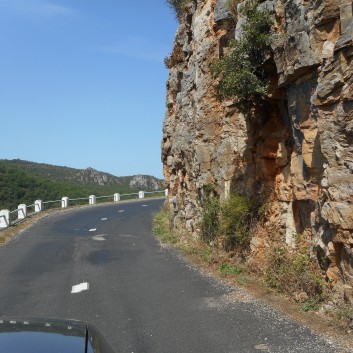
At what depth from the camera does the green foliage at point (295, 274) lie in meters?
8.82

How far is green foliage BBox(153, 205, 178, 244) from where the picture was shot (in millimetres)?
18603

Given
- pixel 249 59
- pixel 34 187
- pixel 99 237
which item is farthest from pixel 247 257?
pixel 34 187

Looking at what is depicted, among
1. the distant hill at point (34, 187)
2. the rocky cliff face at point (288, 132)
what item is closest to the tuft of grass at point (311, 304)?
the rocky cliff face at point (288, 132)

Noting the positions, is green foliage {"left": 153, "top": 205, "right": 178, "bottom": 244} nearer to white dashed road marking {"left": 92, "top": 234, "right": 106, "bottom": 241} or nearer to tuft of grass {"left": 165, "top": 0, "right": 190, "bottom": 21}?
white dashed road marking {"left": 92, "top": 234, "right": 106, "bottom": 241}

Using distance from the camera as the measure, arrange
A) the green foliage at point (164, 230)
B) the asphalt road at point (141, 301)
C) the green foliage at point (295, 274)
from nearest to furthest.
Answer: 1. the asphalt road at point (141, 301)
2. the green foliage at point (295, 274)
3. the green foliage at point (164, 230)

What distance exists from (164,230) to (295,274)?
480 inches

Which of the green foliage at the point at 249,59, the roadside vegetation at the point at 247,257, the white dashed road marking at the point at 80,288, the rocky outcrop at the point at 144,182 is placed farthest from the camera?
the rocky outcrop at the point at 144,182

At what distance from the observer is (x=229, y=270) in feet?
40.0

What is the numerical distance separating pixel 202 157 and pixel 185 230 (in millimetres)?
3405

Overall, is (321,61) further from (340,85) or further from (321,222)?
(321,222)

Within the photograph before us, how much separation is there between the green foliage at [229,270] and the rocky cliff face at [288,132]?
0.65m

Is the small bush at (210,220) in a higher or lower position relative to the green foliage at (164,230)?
higher

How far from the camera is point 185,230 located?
61.6ft

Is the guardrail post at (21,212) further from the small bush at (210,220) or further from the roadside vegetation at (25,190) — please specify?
the roadside vegetation at (25,190)
